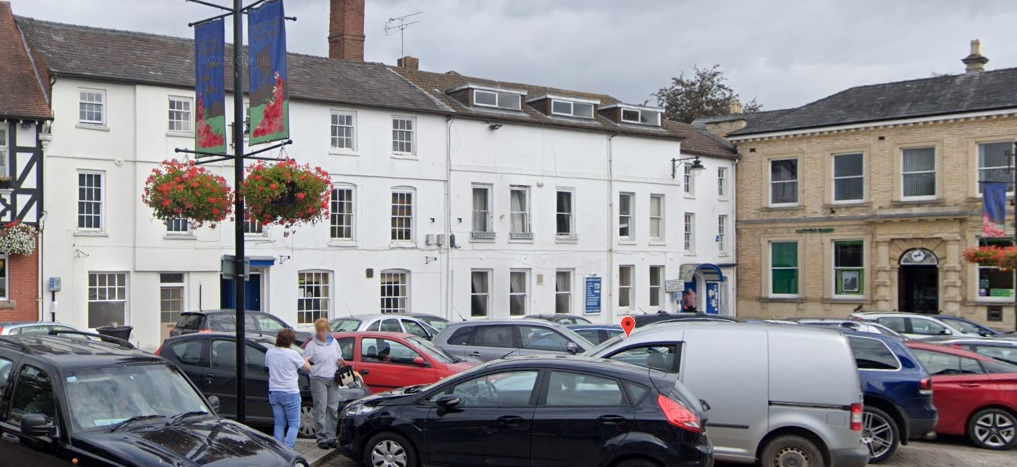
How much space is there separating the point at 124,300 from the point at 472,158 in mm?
12308

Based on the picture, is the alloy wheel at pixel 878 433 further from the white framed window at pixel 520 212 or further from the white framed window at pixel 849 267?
the white framed window at pixel 849 267

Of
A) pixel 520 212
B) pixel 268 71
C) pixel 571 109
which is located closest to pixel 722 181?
pixel 571 109

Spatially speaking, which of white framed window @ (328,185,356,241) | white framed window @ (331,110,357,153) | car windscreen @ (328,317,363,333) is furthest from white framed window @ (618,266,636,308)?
car windscreen @ (328,317,363,333)

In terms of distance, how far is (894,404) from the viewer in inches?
517

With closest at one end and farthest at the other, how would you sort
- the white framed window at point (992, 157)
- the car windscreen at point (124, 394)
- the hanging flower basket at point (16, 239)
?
1. the car windscreen at point (124, 394)
2. the hanging flower basket at point (16, 239)
3. the white framed window at point (992, 157)

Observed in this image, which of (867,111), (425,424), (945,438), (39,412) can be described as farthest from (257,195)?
(867,111)

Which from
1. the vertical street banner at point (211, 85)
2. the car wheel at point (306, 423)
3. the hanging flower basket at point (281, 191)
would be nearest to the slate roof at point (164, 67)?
the hanging flower basket at point (281, 191)

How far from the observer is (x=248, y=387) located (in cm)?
1375

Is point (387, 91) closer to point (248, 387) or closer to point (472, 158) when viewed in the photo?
point (472, 158)

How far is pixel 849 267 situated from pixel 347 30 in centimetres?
2234

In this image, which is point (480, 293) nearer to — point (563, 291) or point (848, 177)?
point (563, 291)

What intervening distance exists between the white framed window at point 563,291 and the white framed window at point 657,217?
4726 mm

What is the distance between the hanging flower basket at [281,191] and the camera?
562 inches

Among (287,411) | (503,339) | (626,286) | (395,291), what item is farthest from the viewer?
(626,286)
